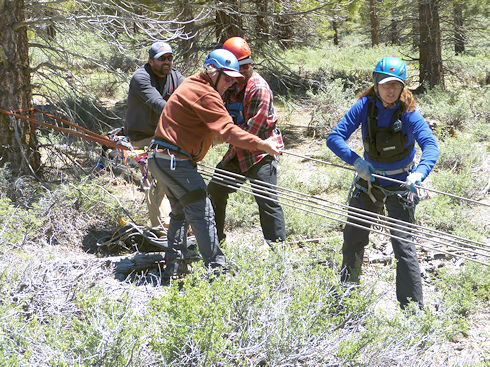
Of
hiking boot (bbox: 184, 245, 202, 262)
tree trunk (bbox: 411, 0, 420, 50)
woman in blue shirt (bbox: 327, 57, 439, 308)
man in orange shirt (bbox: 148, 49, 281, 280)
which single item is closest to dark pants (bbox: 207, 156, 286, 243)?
hiking boot (bbox: 184, 245, 202, 262)

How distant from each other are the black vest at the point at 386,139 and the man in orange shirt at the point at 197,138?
2.53 feet

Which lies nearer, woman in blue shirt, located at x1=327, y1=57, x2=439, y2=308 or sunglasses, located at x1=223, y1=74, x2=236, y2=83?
woman in blue shirt, located at x1=327, y1=57, x2=439, y2=308

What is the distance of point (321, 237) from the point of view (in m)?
6.18

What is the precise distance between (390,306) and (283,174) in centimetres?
367

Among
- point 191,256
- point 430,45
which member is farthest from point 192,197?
point 430,45

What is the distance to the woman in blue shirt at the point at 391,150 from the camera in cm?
390

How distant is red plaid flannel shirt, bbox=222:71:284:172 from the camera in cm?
484

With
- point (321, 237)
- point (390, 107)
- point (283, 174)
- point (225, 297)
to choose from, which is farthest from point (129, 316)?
point (283, 174)


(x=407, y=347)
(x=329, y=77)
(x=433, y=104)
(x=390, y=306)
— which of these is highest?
(x=329, y=77)

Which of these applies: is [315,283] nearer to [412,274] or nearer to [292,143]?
[412,274]

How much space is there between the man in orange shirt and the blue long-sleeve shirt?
54 centimetres

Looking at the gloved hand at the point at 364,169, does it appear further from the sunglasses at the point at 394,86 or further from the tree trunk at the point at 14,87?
the tree trunk at the point at 14,87

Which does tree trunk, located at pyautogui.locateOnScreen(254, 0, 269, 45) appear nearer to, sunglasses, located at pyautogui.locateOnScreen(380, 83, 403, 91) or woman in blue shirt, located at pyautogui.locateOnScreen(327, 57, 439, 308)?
woman in blue shirt, located at pyautogui.locateOnScreen(327, 57, 439, 308)

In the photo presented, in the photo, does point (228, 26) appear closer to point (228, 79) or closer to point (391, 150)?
point (228, 79)
